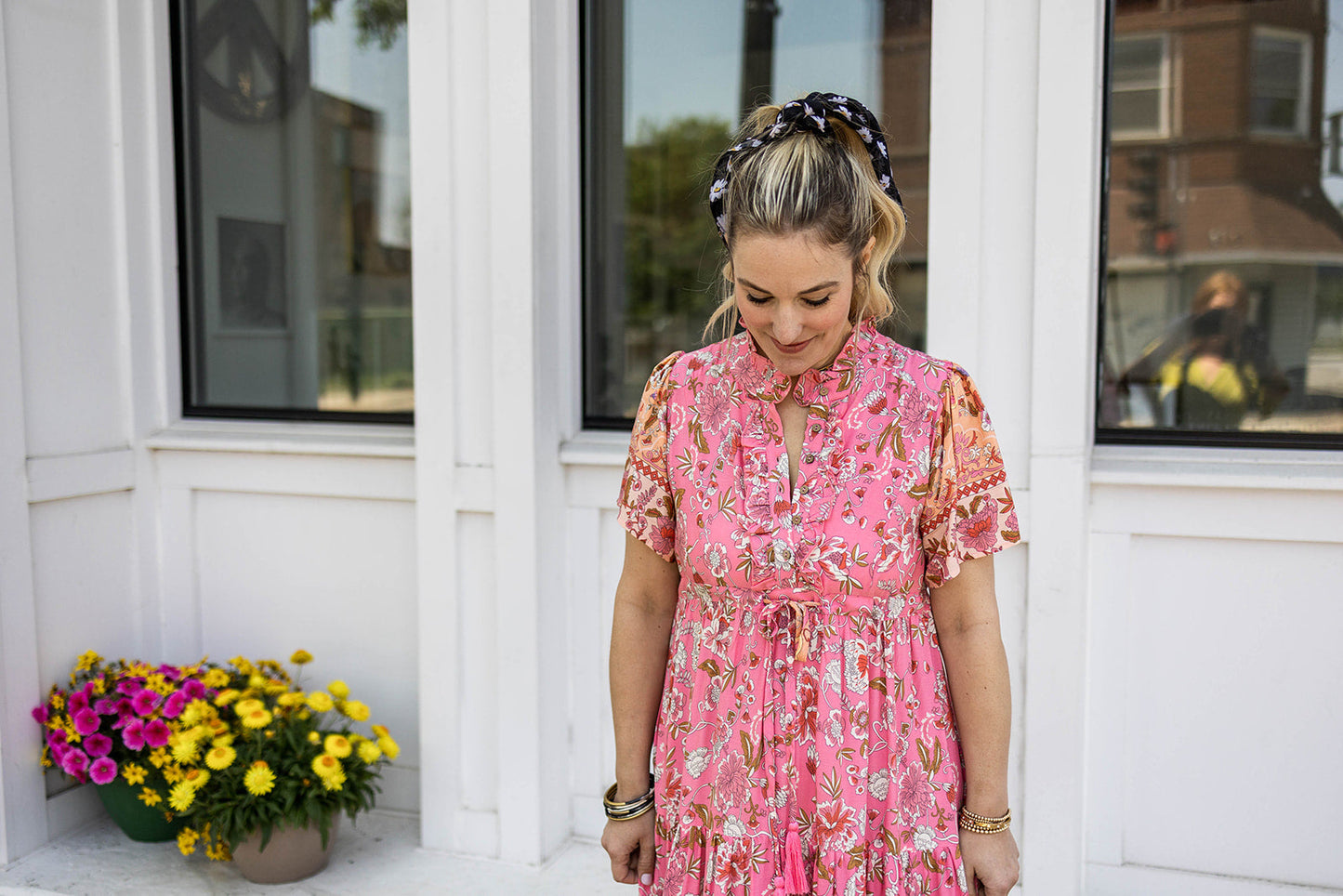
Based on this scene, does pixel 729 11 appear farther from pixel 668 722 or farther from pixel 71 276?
pixel 668 722

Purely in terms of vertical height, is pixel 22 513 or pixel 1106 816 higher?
pixel 22 513

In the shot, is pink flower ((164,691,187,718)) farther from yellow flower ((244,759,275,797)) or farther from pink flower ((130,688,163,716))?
yellow flower ((244,759,275,797))

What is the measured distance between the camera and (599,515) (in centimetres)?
281

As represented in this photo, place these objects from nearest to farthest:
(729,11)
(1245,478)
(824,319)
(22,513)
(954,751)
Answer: (824,319)
(954,751)
(1245,478)
(22,513)
(729,11)

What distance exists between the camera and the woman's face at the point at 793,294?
1246 mm

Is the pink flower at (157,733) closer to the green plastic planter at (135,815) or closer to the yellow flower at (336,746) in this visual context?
the green plastic planter at (135,815)

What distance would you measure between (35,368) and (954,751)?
103 inches

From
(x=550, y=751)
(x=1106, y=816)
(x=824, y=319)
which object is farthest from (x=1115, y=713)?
(x=824, y=319)

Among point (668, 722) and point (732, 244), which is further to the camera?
point (668, 722)

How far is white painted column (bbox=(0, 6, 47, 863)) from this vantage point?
105 inches

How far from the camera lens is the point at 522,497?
2.67 meters

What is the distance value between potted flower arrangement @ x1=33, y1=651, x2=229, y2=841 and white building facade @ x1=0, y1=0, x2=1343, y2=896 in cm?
10

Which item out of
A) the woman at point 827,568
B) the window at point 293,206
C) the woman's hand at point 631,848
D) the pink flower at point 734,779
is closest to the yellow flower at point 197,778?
the window at point 293,206

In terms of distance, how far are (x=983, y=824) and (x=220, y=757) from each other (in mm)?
1906
